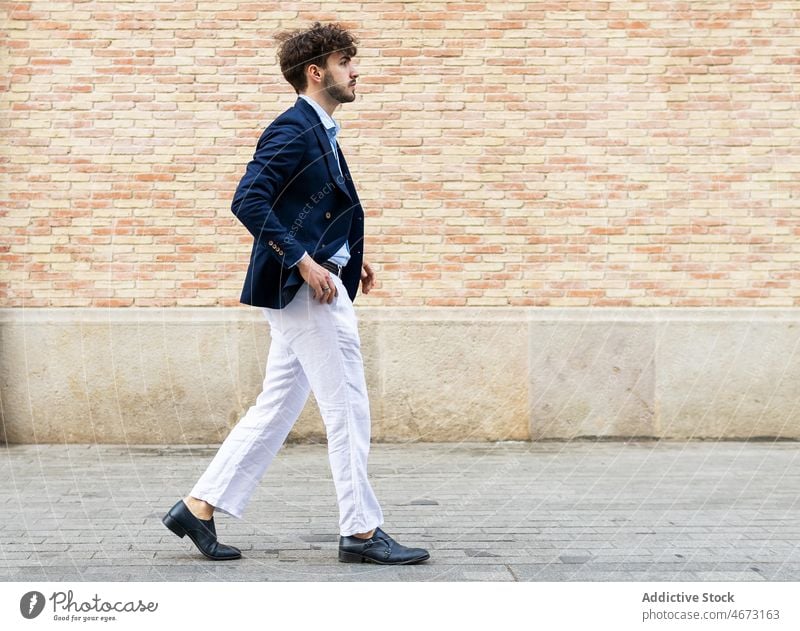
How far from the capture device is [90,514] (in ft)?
17.8

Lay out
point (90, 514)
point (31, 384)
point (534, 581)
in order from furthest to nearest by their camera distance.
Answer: point (31, 384) → point (90, 514) → point (534, 581)

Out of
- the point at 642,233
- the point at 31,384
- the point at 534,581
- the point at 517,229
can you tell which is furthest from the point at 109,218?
the point at 534,581

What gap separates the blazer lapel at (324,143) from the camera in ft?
14.2

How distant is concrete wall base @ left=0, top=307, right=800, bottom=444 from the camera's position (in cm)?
755

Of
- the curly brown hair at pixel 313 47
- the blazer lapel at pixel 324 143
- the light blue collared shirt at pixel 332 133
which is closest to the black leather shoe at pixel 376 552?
the light blue collared shirt at pixel 332 133

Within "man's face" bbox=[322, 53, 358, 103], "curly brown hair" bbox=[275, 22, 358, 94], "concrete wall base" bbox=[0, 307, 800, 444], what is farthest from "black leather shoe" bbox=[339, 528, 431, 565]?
"concrete wall base" bbox=[0, 307, 800, 444]

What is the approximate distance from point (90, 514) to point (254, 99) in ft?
11.8

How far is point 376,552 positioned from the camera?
4359mm

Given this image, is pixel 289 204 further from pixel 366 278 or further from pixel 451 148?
pixel 451 148

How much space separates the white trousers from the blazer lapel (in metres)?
0.40

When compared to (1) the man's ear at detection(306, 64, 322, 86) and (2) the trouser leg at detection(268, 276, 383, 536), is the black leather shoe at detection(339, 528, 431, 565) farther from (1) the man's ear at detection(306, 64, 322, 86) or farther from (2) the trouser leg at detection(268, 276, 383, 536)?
(1) the man's ear at detection(306, 64, 322, 86)

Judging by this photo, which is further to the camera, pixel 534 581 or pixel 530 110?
pixel 530 110

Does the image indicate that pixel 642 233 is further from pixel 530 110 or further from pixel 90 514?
pixel 90 514

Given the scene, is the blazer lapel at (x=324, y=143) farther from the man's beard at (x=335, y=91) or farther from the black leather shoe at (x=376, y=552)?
the black leather shoe at (x=376, y=552)
